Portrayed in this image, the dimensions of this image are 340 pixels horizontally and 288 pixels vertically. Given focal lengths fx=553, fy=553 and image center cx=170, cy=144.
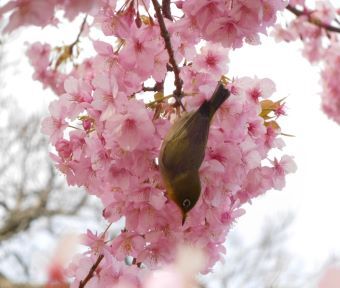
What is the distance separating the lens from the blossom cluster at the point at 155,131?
3.55 ft

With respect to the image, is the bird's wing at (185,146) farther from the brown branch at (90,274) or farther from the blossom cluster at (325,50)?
the blossom cluster at (325,50)

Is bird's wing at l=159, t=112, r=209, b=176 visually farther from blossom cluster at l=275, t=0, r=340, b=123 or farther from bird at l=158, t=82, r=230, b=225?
blossom cluster at l=275, t=0, r=340, b=123

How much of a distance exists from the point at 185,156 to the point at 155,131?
192 mm

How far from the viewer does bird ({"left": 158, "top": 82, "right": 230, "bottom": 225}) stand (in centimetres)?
89

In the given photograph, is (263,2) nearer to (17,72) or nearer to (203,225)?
(203,225)

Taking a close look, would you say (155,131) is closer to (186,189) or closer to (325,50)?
(186,189)

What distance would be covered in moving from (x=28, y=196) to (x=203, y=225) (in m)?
9.26

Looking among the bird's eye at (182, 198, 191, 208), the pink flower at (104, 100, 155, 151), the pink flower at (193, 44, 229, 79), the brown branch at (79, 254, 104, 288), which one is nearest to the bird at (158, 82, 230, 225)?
the bird's eye at (182, 198, 191, 208)

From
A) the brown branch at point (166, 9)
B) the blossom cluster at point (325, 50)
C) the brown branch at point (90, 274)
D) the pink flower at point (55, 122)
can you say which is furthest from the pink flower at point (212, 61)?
the blossom cluster at point (325, 50)

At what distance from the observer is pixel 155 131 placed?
1.07 meters

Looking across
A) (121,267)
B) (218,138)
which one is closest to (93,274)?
(121,267)

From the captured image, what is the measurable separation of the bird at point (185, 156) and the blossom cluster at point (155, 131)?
0.32ft

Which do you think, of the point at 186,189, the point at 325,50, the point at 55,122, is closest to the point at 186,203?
the point at 186,189

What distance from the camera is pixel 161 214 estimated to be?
1.15 m
